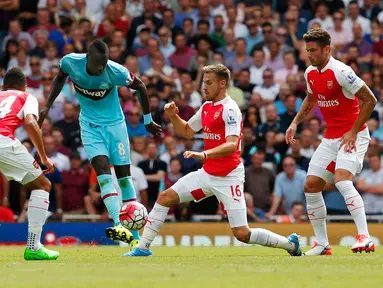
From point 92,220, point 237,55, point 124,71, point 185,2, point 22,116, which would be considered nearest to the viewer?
point 22,116

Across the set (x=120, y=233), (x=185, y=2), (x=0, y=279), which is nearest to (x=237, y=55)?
(x=185, y=2)

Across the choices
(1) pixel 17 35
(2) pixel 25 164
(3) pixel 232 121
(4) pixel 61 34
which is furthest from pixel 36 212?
(1) pixel 17 35

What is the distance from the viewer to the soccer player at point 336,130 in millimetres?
12125

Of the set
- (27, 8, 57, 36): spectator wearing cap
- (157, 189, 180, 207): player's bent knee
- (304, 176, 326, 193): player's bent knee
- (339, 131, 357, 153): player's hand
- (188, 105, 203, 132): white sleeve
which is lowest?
(157, 189, 180, 207): player's bent knee

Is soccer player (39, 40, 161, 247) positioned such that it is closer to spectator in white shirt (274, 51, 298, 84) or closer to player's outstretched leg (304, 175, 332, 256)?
player's outstretched leg (304, 175, 332, 256)

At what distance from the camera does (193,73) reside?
74.1 ft

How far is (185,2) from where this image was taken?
79.7 feet

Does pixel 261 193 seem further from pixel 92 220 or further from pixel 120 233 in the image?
pixel 120 233

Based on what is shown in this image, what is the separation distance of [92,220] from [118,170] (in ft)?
16.2

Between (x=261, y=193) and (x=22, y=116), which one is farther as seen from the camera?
(x=261, y=193)

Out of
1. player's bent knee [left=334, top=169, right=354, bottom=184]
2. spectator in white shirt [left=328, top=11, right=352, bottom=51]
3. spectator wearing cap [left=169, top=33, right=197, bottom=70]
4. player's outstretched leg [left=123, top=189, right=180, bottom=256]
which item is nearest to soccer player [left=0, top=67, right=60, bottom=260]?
player's outstretched leg [left=123, top=189, right=180, bottom=256]

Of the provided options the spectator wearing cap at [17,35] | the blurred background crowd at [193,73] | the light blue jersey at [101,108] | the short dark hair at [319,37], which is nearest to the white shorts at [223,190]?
the short dark hair at [319,37]

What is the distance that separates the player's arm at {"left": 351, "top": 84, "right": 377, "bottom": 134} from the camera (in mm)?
12023

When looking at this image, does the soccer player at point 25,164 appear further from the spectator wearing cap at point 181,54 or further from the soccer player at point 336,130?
the spectator wearing cap at point 181,54
